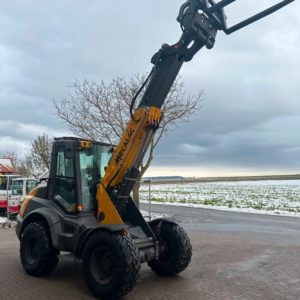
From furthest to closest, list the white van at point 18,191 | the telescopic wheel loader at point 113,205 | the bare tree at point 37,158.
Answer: the bare tree at point 37,158
the white van at point 18,191
the telescopic wheel loader at point 113,205

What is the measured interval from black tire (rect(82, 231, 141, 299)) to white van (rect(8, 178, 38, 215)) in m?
13.7

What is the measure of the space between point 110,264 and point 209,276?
2.27m

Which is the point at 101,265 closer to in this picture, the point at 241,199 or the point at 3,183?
the point at 3,183

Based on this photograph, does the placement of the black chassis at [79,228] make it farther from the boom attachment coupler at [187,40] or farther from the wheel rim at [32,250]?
the boom attachment coupler at [187,40]

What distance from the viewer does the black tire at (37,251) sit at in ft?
25.9

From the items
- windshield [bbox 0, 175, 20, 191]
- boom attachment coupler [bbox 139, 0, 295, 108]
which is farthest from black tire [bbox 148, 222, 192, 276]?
windshield [bbox 0, 175, 20, 191]

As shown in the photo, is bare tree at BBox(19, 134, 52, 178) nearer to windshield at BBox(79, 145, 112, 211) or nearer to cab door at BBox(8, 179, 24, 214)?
cab door at BBox(8, 179, 24, 214)

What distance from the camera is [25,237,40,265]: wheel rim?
8117 millimetres

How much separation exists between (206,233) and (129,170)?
8506 millimetres

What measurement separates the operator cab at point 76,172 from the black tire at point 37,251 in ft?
1.95

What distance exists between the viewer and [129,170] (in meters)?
7.53

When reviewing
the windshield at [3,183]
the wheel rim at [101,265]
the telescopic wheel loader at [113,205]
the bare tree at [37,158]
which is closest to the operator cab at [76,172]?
the telescopic wheel loader at [113,205]

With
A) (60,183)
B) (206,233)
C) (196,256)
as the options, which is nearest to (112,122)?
(206,233)

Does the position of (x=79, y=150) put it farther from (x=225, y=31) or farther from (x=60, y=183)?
(x=225, y=31)
